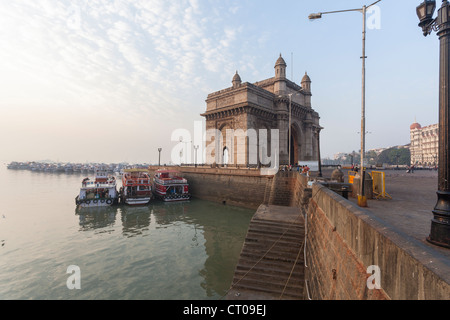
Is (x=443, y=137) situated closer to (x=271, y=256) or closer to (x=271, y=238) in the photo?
(x=271, y=256)

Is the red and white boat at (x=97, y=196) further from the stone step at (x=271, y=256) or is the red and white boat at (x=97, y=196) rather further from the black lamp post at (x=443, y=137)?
the black lamp post at (x=443, y=137)

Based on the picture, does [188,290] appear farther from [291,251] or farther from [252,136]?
[252,136]

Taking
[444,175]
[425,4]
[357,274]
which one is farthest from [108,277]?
[425,4]

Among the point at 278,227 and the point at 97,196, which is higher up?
the point at 278,227

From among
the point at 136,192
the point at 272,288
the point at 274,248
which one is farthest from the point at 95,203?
Result: the point at 272,288

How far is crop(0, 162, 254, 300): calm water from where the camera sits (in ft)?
32.1

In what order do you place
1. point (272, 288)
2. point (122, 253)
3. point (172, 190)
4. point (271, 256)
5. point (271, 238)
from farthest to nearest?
point (172, 190) < point (122, 253) < point (271, 238) < point (271, 256) < point (272, 288)

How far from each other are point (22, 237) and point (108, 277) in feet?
39.1

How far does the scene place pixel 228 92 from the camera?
127ft

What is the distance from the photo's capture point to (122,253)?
1361cm

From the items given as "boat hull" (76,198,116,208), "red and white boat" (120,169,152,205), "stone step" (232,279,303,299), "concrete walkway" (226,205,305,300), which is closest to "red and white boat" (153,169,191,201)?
"red and white boat" (120,169,152,205)

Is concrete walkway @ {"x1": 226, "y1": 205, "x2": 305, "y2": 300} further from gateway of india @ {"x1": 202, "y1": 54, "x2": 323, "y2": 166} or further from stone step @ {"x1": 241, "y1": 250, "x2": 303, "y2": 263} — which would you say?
gateway of india @ {"x1": 202, "y1": 54, "x2": 323, "y2": 166}

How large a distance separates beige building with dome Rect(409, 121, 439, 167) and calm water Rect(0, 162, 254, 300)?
386 feet

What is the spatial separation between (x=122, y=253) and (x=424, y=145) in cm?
14029
